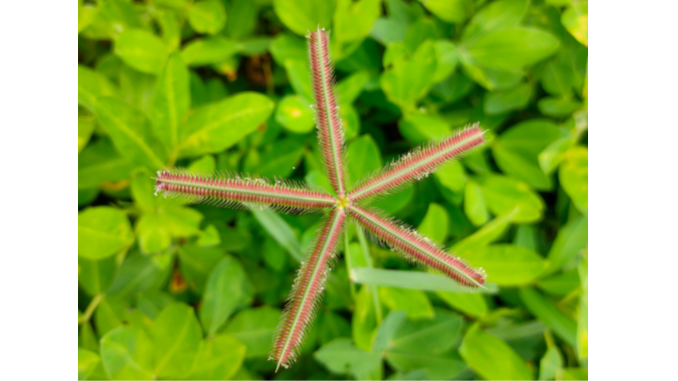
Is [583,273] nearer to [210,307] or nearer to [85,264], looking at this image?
[210,307]

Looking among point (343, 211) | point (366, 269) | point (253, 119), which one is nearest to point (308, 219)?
point (366, 269)

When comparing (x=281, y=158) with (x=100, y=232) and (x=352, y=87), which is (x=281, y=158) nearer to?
(x=352, y=87)

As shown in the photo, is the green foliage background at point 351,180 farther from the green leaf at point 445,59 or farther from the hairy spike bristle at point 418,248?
the hairy spike bristle at point 418,248

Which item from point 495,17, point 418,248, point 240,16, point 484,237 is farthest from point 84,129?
point 495,17

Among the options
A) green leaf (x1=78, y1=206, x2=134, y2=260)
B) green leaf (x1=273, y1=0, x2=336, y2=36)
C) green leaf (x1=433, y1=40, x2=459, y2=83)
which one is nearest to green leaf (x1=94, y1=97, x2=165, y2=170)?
green leaf (x1=78, y1=206, x2=134, y2=260)

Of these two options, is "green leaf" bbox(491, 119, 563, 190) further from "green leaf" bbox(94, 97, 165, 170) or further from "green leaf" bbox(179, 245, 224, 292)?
"green leaf" bbox(94, 97, 165, 170)

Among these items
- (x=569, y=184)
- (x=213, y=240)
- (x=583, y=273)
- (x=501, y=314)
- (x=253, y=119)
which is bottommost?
(x=501, y=314)

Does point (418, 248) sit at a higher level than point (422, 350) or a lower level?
higher
